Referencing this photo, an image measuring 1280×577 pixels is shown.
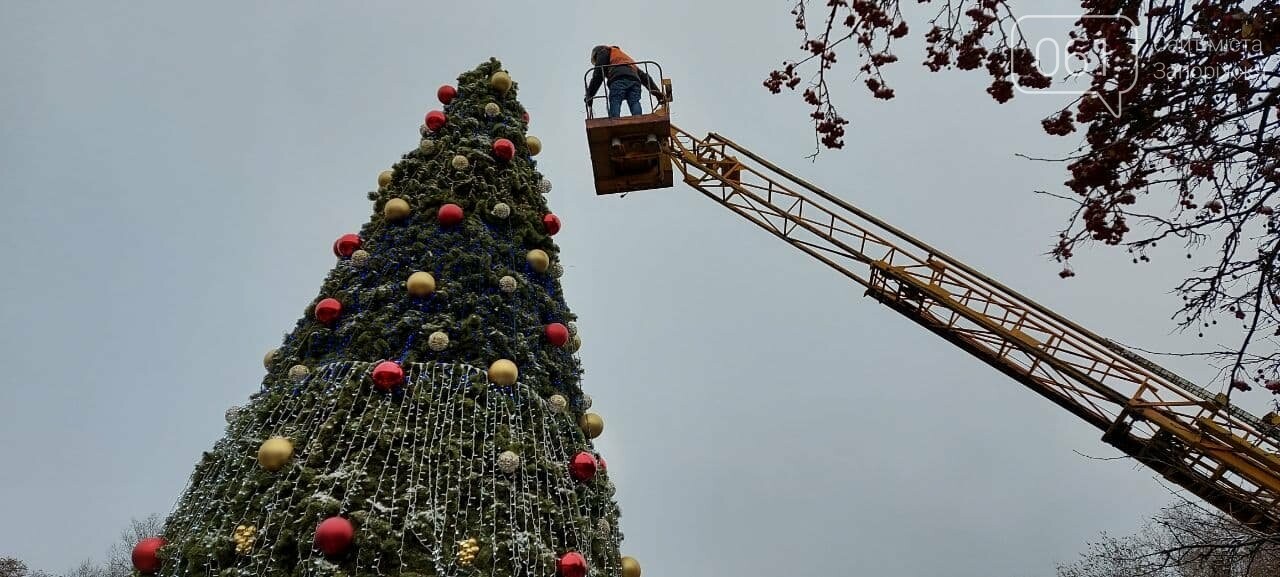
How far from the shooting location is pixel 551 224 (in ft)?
21.6

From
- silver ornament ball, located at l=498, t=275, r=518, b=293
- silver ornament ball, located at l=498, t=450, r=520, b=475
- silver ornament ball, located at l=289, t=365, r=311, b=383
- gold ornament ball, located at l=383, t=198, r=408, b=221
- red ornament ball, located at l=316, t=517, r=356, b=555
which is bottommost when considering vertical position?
red ornament ball, located at l=316, t=517, r=356, b=555

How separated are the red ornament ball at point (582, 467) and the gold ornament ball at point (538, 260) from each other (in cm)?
152

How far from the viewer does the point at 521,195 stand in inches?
258

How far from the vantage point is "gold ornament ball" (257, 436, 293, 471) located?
4.68m

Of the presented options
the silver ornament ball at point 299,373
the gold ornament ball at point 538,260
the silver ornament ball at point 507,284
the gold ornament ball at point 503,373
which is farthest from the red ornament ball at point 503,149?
the silver ornament ball at point 299,373

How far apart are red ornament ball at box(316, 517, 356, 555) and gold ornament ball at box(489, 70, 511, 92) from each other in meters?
4.12

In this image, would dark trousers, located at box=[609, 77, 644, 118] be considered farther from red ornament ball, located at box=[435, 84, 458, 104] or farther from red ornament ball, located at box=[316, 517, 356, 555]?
red ornament ball, located at box=[316, 517, 356, 555]

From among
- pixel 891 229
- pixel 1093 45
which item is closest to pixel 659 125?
pixel 891 229

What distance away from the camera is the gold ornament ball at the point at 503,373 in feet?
17.3

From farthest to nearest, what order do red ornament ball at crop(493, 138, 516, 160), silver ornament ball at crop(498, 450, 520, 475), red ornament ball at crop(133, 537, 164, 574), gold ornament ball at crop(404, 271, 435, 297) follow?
red ornament ball at crop(493, 138, 516, 160)
gold ornament ball at crop(404, 271, 435, 297)
silver ornament ball at crop(498, 450, 520, 475)
red ornament ball at crop(133, 537, 164, 574)

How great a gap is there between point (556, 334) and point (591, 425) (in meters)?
0.71

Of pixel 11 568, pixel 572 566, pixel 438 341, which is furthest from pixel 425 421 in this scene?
pixel 11 568

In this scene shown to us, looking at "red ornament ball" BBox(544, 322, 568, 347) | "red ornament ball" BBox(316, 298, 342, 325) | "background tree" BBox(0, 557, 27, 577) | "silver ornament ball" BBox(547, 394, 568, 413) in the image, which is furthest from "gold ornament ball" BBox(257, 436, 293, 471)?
"background tree" BBox(0, 557, 27, 577)

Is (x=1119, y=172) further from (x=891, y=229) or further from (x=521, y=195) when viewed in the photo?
(x=891, y=229)
